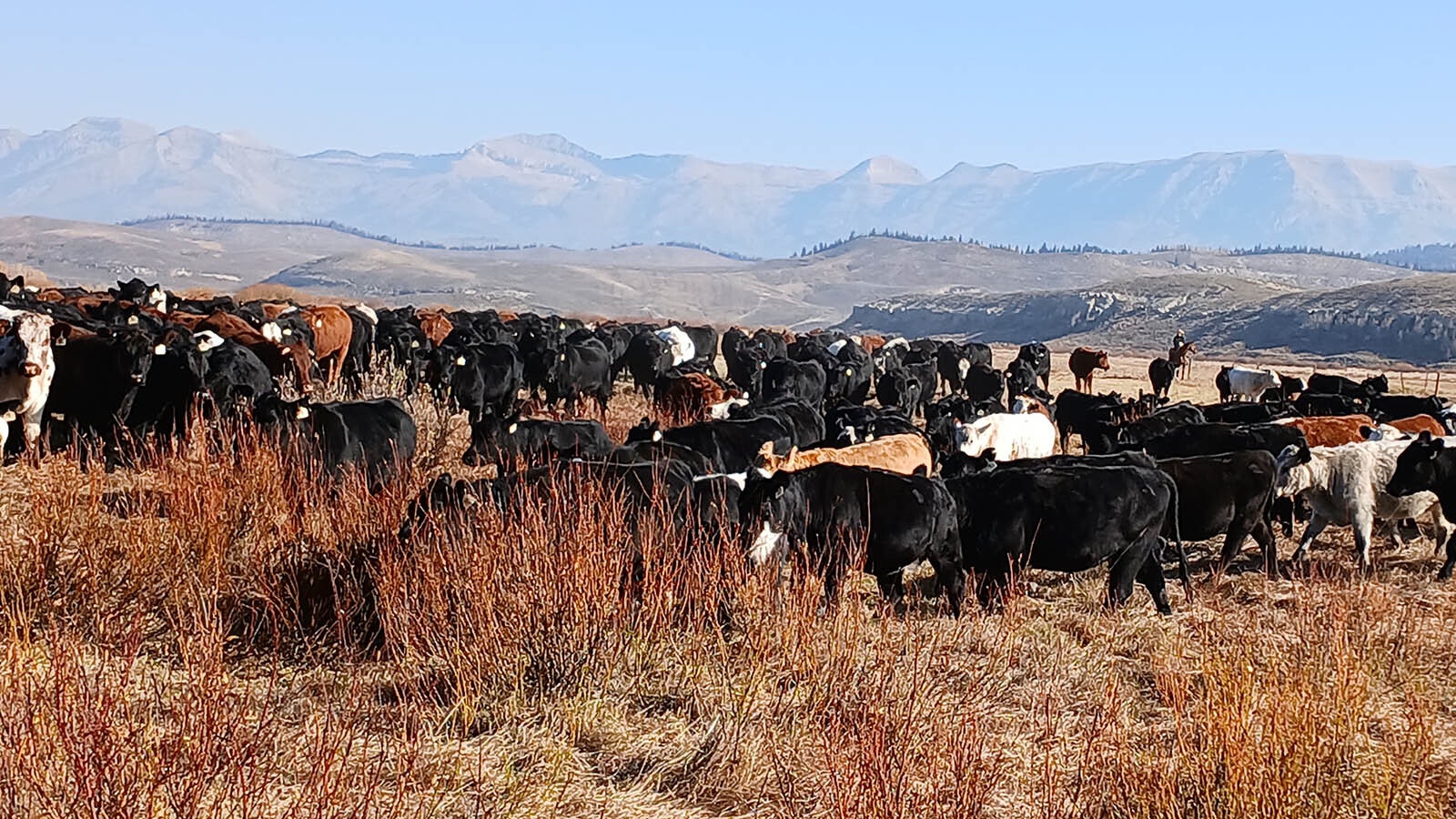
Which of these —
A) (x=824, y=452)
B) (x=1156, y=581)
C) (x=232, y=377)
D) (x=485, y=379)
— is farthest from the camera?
(x=485, y=379)

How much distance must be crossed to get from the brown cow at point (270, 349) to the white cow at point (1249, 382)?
1700 centimetres

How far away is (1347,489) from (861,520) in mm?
4838

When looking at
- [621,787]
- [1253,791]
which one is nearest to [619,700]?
[621,787]

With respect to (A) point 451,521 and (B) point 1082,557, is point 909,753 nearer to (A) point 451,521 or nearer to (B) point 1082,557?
(A) point 451,521

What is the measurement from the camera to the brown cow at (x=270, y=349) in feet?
48.1

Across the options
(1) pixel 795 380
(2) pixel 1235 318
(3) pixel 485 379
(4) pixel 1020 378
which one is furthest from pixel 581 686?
(2) pixel 1235 318

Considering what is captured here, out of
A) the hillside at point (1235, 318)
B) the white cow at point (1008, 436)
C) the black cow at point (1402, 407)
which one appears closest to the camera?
the white cow at point (1008, 436)

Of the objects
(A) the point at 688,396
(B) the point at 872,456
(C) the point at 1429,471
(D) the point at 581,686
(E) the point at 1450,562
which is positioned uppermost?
(C) the point at 1429,471

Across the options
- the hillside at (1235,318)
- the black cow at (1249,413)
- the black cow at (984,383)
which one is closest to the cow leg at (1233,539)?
the black cow at (1249,413)

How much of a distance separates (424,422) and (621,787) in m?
9.61

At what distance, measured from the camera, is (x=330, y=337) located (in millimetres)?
19156

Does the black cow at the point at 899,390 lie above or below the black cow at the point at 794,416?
below

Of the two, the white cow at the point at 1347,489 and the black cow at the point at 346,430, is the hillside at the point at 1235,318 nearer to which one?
the white cow at the point at 1347,489

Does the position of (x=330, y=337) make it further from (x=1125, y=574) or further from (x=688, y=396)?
Answer: (x=1125, y=574)
